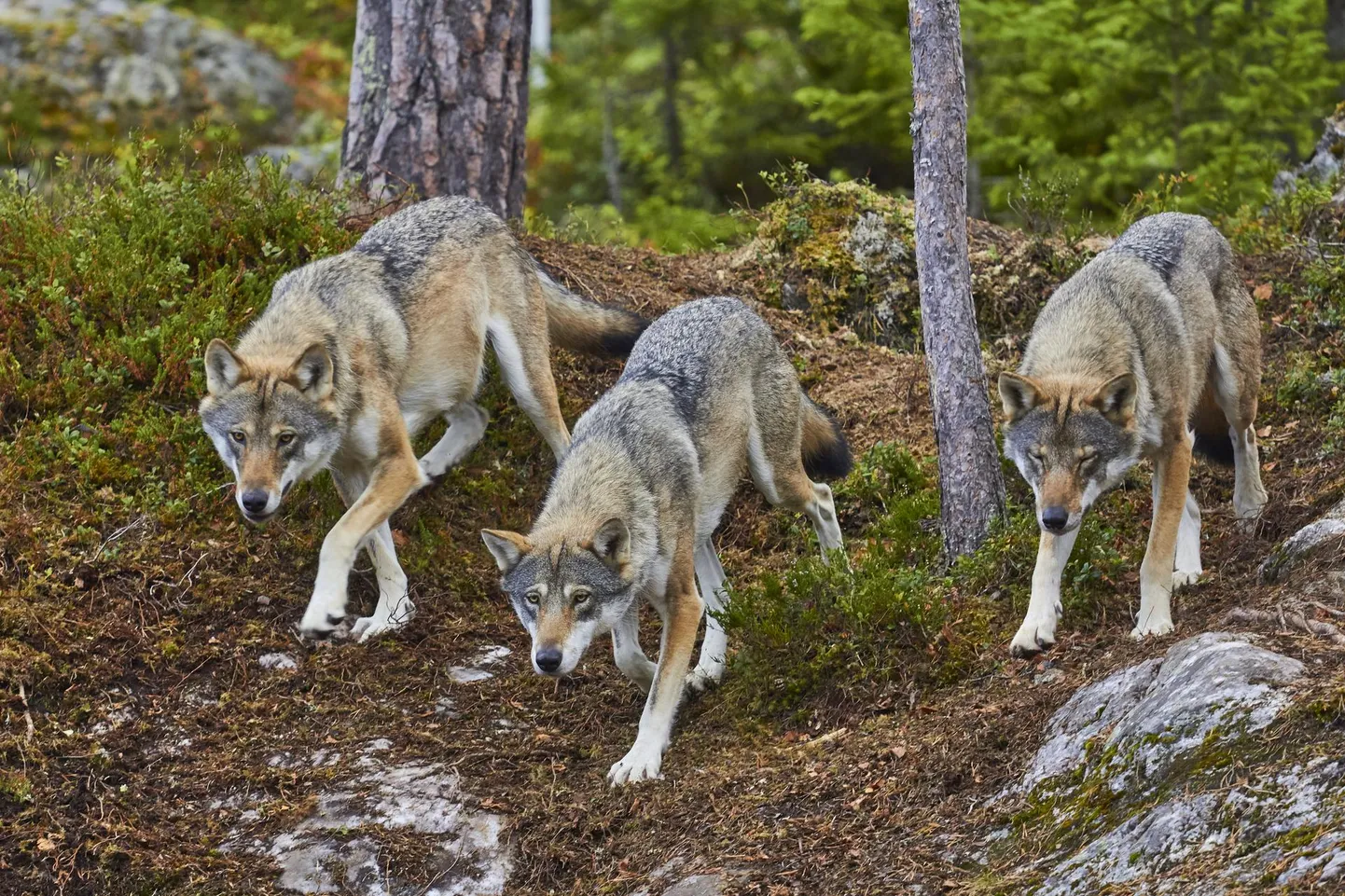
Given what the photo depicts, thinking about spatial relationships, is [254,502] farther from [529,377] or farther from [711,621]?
[711,621]

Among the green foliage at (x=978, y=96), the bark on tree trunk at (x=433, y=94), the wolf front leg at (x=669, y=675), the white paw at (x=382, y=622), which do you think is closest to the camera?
the wolf front leg at (x=669, y=675)

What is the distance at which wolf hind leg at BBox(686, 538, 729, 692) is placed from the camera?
720 centimetres

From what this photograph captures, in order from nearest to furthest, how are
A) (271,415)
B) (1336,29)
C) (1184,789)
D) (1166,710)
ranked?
1. (1184,789)
2. (1166,710)
3. (271,415)
4. (1336,29)

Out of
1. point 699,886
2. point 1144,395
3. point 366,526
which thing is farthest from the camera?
point 366,526

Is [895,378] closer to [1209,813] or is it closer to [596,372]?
[596,372]

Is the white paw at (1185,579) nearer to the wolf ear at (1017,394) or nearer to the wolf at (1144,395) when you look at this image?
the wolf at (1144,395)

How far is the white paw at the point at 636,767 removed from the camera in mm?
6281

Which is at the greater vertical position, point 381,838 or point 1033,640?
point 1033,640

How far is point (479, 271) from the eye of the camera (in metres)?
8.57

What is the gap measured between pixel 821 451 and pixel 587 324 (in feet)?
6.30

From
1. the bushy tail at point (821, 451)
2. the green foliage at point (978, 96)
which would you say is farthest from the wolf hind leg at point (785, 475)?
the green foliage at point (978, 96)

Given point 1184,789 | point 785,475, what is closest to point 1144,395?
point 785,475

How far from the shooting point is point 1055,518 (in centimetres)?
623

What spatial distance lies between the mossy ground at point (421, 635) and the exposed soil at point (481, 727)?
2 cm
